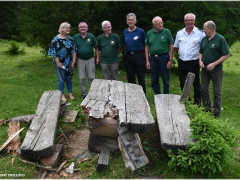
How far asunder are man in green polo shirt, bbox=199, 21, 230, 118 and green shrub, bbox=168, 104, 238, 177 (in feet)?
8.03

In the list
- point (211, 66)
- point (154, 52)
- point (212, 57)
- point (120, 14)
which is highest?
point (120, 14)

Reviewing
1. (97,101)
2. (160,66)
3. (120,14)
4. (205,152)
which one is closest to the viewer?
(205,152)

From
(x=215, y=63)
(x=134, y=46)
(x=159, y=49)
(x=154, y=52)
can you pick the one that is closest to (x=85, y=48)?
(x=134, y=46)

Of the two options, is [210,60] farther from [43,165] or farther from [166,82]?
[43,165]

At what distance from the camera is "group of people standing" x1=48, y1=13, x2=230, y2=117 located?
6.54m

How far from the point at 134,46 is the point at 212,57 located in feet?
6.65

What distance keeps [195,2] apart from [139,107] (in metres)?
8.17

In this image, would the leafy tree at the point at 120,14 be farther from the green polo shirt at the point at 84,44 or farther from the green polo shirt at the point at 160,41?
the green polo shirt at the point at 160,41

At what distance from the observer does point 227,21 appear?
13.2 m

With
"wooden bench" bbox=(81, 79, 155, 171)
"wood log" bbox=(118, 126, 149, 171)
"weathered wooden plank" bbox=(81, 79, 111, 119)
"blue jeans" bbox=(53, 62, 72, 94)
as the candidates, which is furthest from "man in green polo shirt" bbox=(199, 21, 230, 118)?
"blue jeans" bbox=(53, 62, 72, 94)

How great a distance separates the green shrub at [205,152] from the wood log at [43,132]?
73.2 inches

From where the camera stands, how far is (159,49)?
290 inches

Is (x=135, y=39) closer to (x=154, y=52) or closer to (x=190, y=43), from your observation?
(x=154, y=52)

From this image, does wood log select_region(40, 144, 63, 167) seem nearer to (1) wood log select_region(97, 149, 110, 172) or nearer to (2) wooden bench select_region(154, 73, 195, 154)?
(1) wood log select_region(97, 149, 110, 172)
